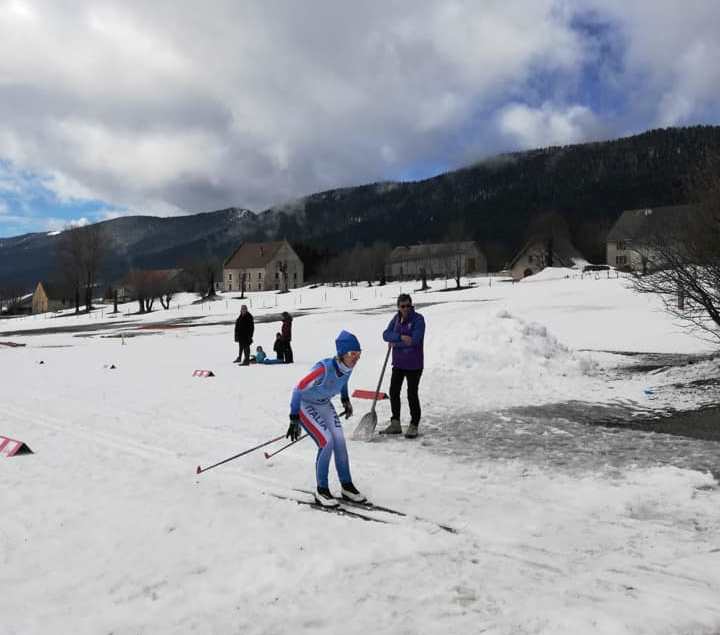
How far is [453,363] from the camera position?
13984 mm

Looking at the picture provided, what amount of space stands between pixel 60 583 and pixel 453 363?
1081 centimetres

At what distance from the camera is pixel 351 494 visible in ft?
19.0

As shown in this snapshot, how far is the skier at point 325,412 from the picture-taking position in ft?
19.0

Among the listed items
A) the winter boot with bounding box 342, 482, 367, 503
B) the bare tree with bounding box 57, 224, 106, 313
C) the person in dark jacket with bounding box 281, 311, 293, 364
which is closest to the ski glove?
the winter boot with bounding box 342, 482, 367, 503

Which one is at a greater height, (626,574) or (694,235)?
(694,235)

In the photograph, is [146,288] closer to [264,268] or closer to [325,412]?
[264,268]

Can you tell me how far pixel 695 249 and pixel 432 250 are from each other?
8703 cm

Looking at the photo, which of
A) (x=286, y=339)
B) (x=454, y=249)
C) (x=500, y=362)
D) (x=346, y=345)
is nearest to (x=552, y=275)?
(x=454, y=249)

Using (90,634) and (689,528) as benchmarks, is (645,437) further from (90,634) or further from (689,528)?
(90,634)

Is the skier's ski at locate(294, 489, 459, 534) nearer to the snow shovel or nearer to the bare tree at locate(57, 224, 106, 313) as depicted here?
the snow shovel

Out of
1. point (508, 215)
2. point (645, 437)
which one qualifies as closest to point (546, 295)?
point (645, 437)

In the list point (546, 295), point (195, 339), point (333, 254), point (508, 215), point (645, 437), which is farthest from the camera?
point (508, 215)

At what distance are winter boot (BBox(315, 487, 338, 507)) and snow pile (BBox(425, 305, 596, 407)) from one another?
19.5ft

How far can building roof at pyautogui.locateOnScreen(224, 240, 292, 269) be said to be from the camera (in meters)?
103
